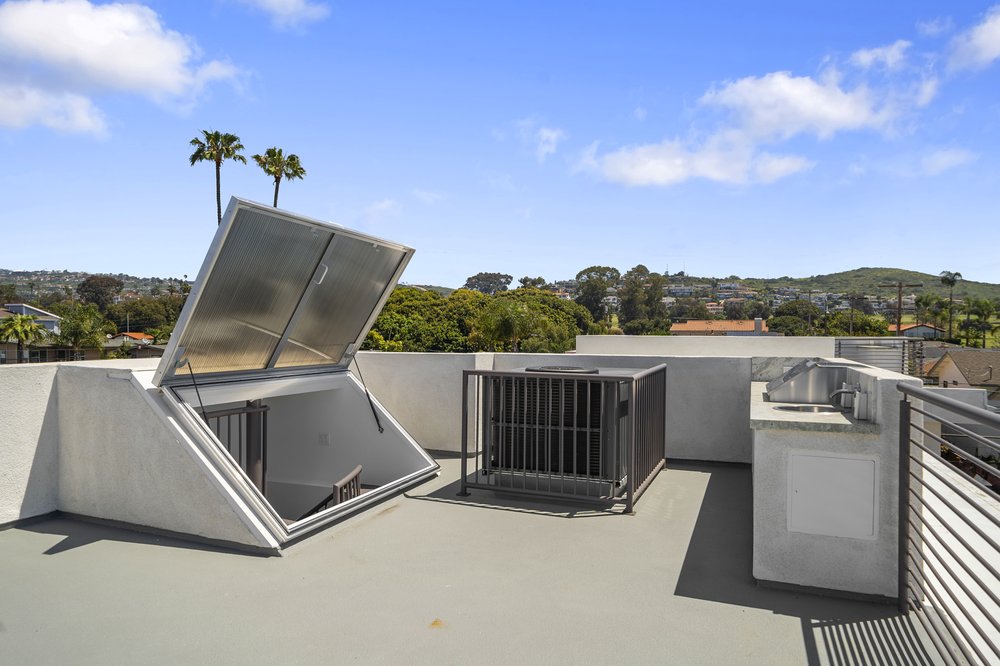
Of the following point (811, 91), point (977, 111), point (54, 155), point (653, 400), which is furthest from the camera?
point (811, 91)

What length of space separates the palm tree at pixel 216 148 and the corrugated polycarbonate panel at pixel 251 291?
32821 mm

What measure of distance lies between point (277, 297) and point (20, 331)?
137ft

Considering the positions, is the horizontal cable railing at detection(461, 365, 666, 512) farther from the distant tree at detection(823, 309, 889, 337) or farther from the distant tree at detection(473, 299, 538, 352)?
the distant tree at detection(823, 309, 889, 337)

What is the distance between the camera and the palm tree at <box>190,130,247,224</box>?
115ft

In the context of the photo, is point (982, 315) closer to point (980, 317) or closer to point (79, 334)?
point (980, 317)

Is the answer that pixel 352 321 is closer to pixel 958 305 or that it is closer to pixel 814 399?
pixel 814 399

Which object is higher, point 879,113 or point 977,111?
point 879,113

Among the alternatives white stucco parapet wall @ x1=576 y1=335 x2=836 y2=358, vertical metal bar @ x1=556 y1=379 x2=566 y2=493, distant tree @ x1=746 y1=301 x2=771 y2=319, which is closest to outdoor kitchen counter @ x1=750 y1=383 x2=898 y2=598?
vertical metal bar @ x1=556 y1=379 x2=566 y2=493

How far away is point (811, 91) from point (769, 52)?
42.8 ft

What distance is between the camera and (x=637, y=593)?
14.9 feet

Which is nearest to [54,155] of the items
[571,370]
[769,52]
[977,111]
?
[571,370]

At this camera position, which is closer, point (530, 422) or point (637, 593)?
point (637, 593)

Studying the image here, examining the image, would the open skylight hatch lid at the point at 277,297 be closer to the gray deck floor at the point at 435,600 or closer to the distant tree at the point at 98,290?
the gray deck floor at the point at 435,600

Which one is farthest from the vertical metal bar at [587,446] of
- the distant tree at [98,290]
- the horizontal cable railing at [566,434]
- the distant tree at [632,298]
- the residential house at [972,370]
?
the distant tree at [98,290]
